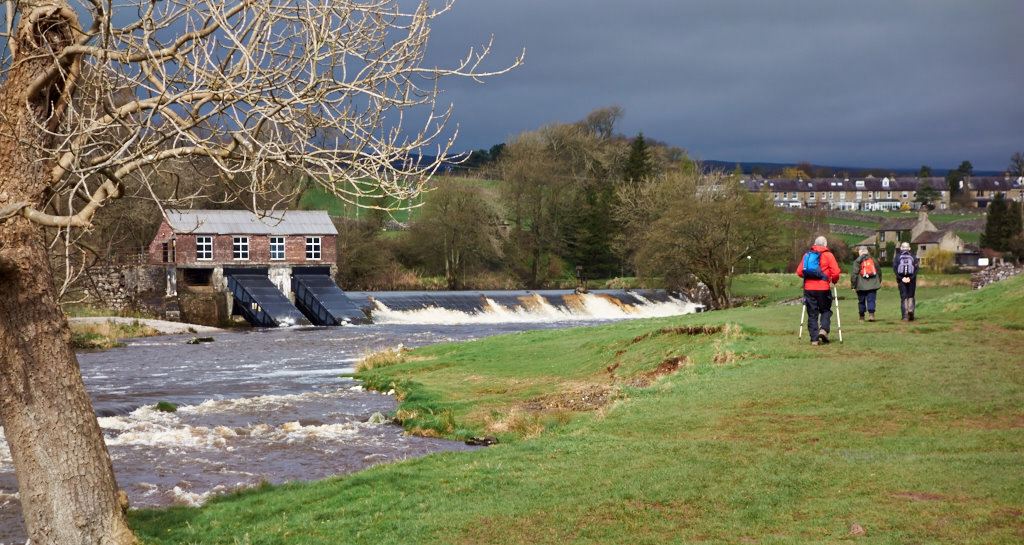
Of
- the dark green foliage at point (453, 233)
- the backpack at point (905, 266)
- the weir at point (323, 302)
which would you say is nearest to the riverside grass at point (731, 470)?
the backpack at point (905, 266)

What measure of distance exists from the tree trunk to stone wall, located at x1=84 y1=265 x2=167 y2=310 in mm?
57142

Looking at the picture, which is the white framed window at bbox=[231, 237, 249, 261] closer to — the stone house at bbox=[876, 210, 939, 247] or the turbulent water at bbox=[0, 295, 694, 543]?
the turbulent water at bbox=[0, 295, 694, 543]

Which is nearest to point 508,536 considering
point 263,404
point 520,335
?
point 263,404

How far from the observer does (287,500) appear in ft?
40.2

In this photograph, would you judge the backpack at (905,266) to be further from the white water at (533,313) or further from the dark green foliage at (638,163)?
the dark green foliage at (638,163)

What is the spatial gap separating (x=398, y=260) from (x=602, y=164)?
3017 cm

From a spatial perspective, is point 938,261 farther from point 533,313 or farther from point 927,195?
point 927,195

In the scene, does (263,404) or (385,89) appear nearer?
(385,89)

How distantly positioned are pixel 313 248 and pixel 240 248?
499cm

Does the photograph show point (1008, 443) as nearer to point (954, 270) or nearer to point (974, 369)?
point (974, 369)

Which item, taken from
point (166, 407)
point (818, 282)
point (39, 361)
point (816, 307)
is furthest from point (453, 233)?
point (39, 361)

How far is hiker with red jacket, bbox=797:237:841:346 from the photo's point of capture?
2088 centimetres

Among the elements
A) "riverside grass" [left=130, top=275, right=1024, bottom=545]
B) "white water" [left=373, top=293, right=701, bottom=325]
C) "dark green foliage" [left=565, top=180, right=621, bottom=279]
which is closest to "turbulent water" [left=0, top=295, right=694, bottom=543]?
"riverside grass" [left=130, top=275, right=1024, bottom=545]

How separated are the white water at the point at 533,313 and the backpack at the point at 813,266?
124 feet
